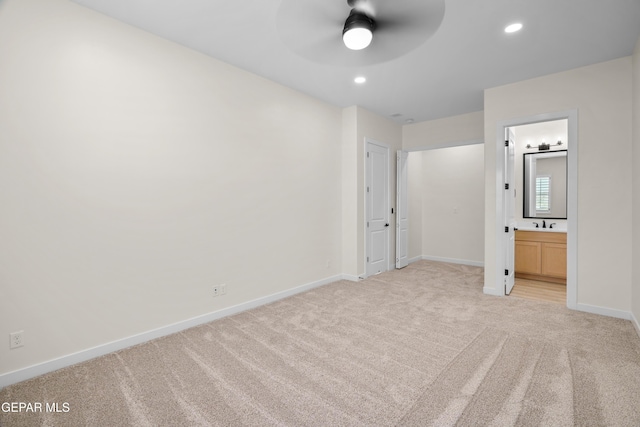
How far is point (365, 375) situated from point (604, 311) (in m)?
3.07

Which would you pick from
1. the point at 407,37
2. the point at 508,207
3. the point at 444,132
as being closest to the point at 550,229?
A: the point at 508,207

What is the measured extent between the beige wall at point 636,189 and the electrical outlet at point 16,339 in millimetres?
5223

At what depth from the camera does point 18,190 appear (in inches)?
84.1

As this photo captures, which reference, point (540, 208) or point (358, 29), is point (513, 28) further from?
point (540, 208)

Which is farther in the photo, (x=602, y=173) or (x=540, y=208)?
(x=540, y=208)

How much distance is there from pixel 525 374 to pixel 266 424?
187cm

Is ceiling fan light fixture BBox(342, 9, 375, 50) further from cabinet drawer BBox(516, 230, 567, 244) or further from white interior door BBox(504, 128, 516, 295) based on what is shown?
cabinet drawer BBox(516, 230, 567, 244)

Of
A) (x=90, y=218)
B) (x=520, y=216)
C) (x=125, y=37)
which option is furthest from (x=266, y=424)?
(x=520, y=216)

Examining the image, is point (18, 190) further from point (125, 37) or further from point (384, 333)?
point (384, 333)

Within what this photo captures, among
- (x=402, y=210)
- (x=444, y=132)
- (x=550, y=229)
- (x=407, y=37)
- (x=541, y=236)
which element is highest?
(x=444, y=132)

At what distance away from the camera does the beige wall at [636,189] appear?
9.43 feet

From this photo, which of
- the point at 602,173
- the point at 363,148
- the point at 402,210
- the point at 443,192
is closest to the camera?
the point at 602,173

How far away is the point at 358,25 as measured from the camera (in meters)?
1.77

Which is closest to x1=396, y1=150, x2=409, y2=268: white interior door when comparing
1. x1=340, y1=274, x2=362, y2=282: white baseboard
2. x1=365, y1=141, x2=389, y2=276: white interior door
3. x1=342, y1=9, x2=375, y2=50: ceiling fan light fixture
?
x1=365, y1=141, x2=389, y2=276: white interior door
